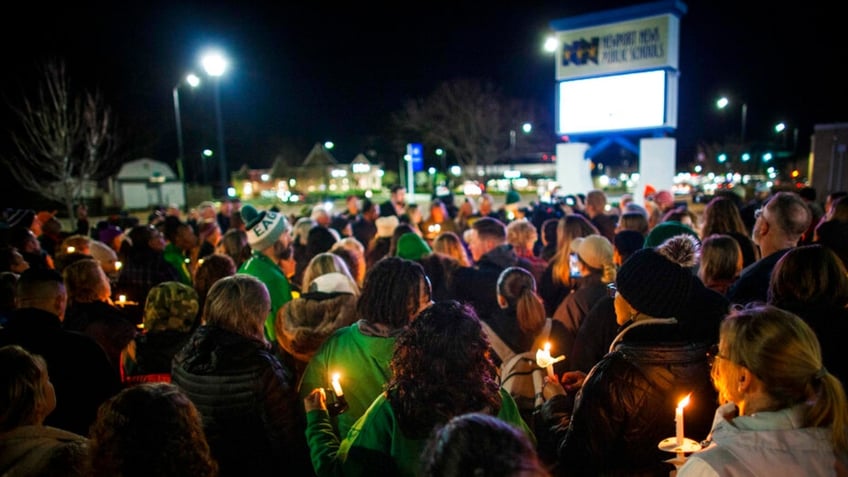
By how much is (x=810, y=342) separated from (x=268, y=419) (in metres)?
2.50

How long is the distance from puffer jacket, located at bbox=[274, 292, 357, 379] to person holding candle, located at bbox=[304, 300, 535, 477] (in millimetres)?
1516

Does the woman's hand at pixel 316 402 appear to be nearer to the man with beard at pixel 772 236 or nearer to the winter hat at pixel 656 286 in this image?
the winter hat at pixel 656 286

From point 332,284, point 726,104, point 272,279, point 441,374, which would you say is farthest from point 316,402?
point 726,104

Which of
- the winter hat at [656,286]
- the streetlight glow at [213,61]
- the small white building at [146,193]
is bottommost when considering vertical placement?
the small white building at [146,193]

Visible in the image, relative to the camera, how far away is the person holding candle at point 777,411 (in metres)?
1.80

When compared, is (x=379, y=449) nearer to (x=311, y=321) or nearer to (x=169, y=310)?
(x=311, y=321)

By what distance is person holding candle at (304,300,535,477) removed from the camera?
6.77 feet

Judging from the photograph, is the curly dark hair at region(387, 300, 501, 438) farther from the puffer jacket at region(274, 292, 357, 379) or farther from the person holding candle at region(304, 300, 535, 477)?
the puffer jacket at region(274, 292, 357, 379)

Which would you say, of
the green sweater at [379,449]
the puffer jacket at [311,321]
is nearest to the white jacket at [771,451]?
the green sweater at [379,449]

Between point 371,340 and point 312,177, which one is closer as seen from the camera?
point 371,340

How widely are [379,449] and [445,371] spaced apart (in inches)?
15.7

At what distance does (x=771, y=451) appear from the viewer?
181cm

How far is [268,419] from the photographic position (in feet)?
9.64

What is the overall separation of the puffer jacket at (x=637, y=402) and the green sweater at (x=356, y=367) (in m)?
0.98
